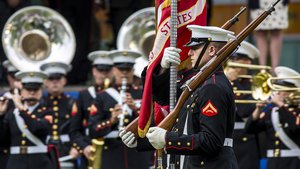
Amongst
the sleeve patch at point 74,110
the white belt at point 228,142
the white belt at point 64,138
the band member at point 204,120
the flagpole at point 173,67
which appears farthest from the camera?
the white belt at point 64,138

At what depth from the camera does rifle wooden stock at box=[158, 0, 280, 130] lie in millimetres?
9172

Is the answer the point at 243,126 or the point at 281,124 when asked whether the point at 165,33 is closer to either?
the point at 281,124

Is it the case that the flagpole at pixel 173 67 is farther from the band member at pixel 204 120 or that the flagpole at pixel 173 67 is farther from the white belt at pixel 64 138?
the white belt at pixel 64 138

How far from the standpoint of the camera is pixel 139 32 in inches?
654

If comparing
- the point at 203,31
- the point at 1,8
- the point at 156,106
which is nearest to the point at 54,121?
the point at 1,8

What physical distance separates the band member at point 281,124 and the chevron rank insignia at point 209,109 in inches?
156

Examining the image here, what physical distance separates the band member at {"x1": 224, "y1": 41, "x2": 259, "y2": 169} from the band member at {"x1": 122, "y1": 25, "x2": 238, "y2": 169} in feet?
15.6

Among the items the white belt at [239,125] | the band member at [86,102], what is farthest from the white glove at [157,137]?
the band member at [86,102]

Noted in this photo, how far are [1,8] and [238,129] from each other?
4.92m

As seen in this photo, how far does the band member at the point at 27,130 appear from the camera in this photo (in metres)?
14.1

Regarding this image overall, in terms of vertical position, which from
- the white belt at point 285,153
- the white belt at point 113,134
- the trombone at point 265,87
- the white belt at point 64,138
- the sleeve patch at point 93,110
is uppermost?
the trombone at point 265,87

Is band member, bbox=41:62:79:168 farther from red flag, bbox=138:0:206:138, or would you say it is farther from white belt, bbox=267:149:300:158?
red flag, bbox=138:0:206:138

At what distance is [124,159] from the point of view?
47.6ft

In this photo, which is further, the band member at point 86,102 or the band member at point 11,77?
the band member at point 11,77
